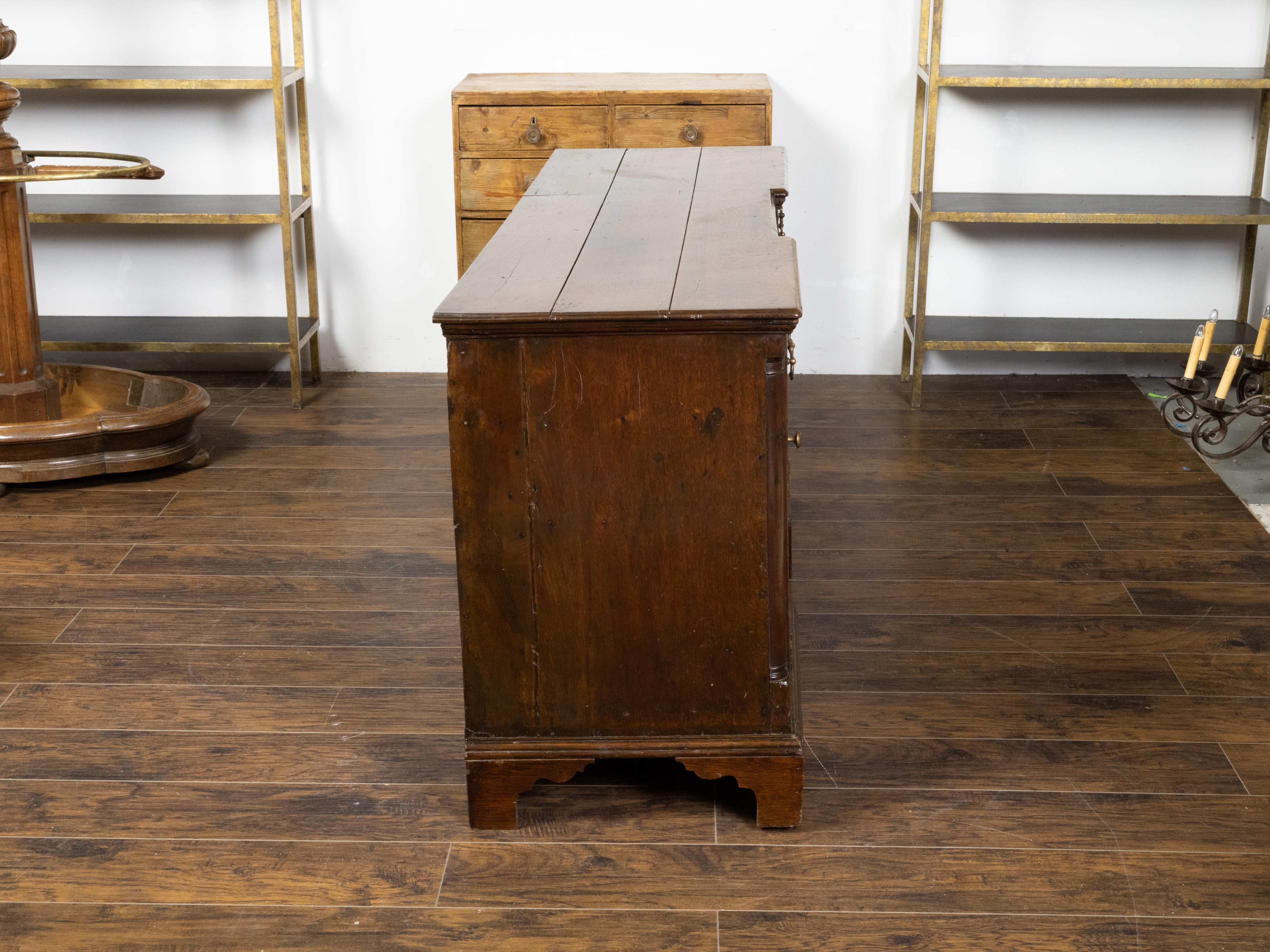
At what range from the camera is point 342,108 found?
14.9 ft

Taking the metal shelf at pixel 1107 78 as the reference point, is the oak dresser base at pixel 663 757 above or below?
below

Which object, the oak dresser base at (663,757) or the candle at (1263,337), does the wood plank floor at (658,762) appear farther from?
the candle at (1263,337)

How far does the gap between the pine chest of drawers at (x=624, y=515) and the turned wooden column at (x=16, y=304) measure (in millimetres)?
2013

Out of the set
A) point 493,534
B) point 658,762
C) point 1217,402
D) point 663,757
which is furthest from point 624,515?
point 1217,402

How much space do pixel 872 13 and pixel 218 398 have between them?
245 centimetres

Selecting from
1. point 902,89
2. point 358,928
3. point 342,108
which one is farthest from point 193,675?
point 902,89

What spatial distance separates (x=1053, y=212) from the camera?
13.8 ft

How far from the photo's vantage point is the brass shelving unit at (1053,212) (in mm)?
4102

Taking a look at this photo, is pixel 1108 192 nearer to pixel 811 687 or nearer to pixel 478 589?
pixel 811 687

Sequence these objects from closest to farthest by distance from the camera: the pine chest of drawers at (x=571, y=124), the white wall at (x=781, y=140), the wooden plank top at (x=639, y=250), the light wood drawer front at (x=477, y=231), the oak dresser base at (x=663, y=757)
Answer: the wooden plank top at (x=639, y=250)
the oak dresser base at (x=663, y=757)
the pine chest of drawers at (x=571, y=124)
the light wood drawer front at (x=477, y=231)
the white wall at (x=781, y=140)

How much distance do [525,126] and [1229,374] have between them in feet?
6.77

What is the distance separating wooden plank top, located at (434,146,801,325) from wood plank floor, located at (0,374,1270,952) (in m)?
0.85

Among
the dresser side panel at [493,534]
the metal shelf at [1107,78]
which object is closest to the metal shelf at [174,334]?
the metal shelf at [1107,78]

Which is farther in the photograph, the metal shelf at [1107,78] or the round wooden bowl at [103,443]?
the metal shelf at [1107,78]
